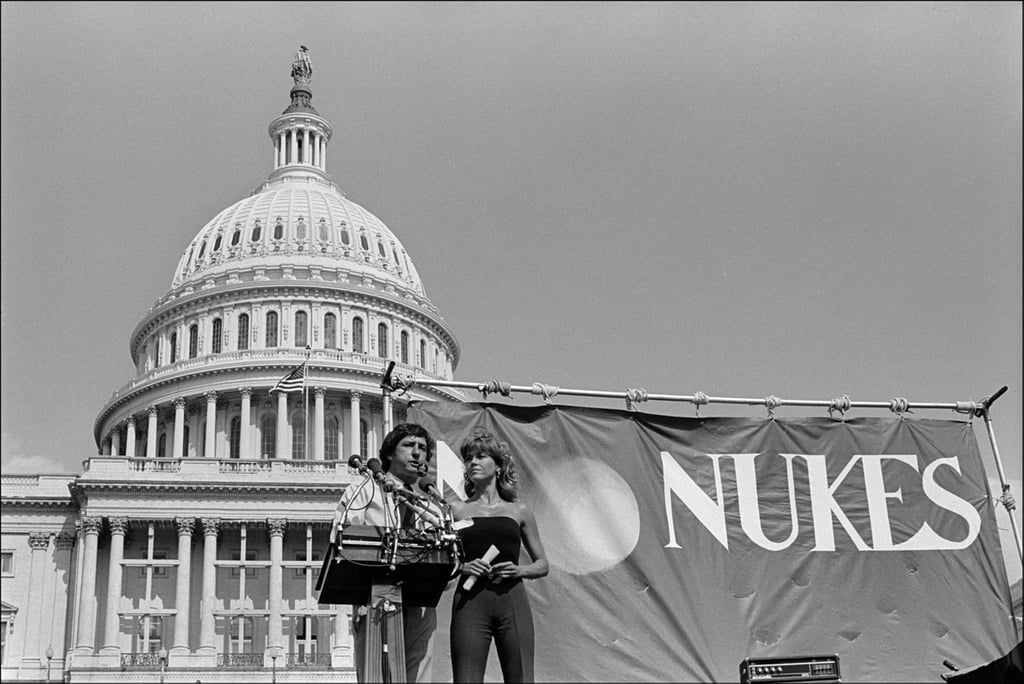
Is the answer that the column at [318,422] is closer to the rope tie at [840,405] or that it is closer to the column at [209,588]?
the column at [209,588]

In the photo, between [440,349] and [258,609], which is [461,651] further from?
[440,349]

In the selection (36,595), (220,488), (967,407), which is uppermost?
(220,488)

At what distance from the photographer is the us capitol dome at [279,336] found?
311 ft

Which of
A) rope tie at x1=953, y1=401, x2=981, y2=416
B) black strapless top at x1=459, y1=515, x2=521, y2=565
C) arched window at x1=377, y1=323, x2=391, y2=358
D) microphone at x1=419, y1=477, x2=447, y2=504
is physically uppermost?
arched window at x1=377, y1=323, x2=391, y2=358

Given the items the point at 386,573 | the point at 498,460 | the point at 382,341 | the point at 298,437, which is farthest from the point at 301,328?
the point at 386,573

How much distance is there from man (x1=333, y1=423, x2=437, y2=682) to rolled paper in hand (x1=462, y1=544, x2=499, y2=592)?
50 centimetres

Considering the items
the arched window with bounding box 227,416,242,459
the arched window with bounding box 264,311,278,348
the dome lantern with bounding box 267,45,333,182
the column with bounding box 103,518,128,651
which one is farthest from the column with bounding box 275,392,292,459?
the dome lantern with bounding box 267,45,333,182

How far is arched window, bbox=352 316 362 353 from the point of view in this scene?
333ft

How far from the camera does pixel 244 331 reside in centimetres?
10131

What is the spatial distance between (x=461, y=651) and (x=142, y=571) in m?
68.0

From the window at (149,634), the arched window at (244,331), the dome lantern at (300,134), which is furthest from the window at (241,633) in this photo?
the dome lantern at (300,134)

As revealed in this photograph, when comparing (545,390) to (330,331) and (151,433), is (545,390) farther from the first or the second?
(330,331)

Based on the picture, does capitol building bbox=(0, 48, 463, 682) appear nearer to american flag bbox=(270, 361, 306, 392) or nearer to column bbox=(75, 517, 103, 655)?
column bbox=(75, 517, 103, 655)

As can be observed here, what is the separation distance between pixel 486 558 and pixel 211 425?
85.2 metres
